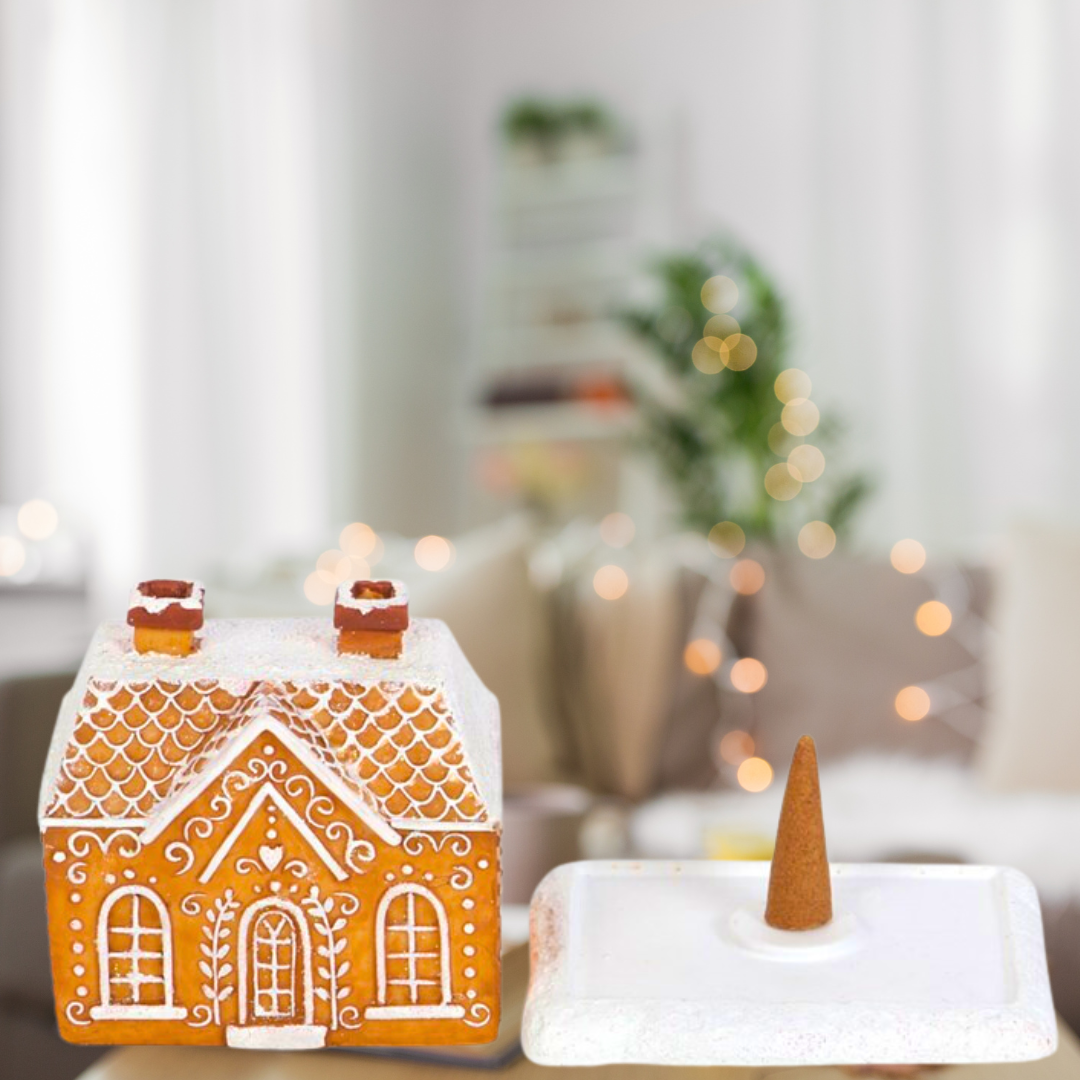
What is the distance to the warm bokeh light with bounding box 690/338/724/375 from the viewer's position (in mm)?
2938

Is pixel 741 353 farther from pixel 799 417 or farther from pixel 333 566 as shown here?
pixel 333 566

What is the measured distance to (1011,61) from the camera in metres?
3.13

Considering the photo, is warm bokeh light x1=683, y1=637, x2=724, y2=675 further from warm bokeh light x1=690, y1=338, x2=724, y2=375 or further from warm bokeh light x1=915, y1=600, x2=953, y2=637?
warm bokeh light x1=690, y1=338, x2=724, y2=375

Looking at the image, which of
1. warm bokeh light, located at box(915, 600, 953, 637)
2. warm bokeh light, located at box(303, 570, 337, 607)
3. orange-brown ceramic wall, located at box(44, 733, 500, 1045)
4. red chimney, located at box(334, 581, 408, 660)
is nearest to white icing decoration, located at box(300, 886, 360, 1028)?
orange-brown ceramic wall, located at box(44, 733, 500, 1045)

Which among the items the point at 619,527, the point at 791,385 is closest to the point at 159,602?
the point at 791,385

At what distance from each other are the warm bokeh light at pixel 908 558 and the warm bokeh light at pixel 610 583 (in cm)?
44

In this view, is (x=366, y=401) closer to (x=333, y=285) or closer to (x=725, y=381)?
(x=333, y=285)

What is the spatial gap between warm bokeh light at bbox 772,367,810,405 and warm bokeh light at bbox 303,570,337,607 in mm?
1452

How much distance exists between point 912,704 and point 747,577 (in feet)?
1.06

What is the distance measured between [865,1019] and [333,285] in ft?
9.24

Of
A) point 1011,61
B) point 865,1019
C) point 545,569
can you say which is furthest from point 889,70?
point 865,1019

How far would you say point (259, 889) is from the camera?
1.94 feet

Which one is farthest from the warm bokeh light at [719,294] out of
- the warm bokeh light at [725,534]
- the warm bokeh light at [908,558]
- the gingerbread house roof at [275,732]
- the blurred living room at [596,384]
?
the gingerbread house roof at [275,732]

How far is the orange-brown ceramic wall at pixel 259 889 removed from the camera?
1.92 ft
